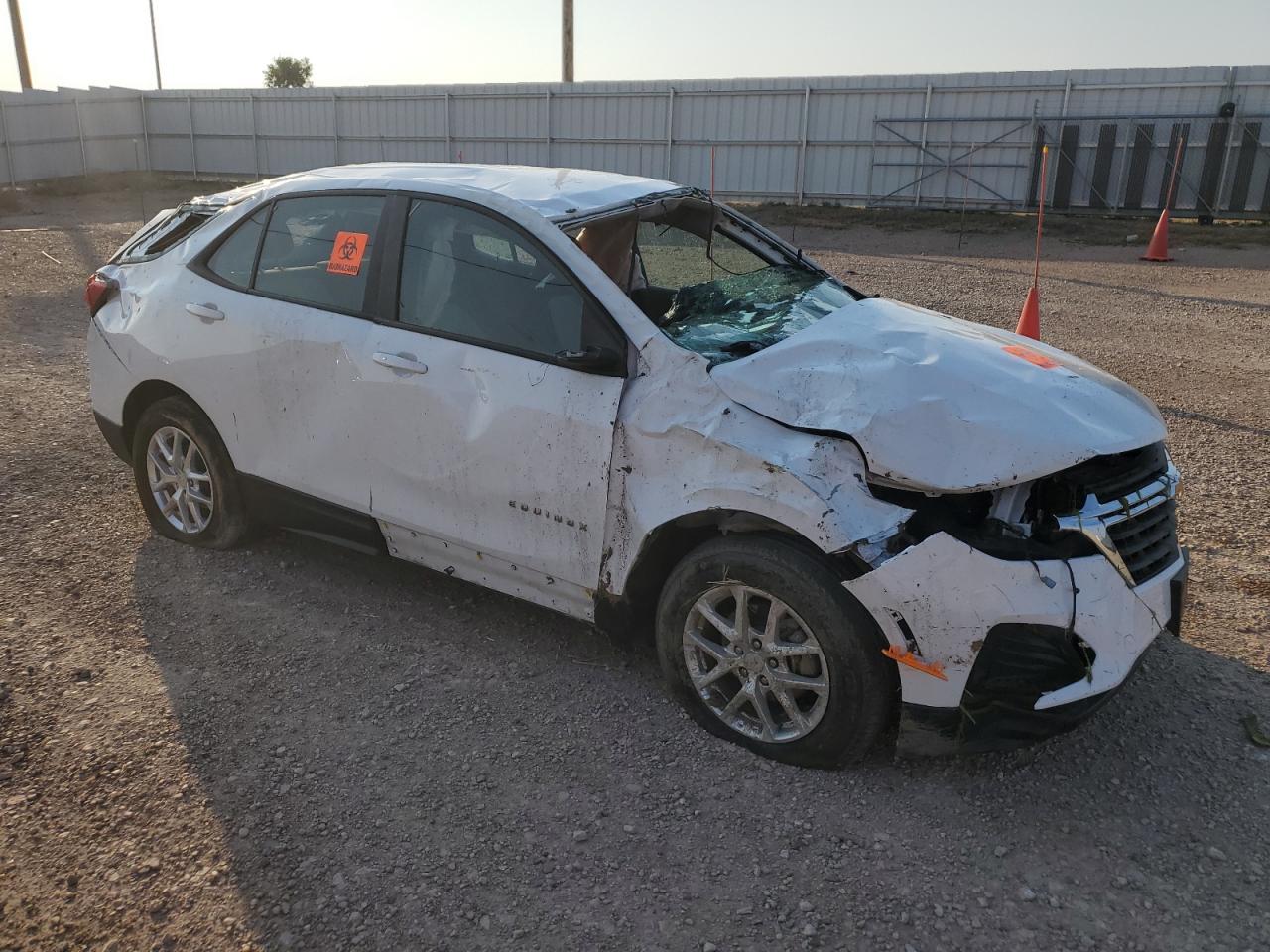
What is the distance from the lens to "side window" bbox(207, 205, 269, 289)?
439 cm

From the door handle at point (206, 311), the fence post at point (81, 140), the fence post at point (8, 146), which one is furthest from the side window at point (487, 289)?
the fence post at point (81, 140)

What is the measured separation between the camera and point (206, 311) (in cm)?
439

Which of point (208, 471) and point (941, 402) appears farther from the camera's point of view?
point (208, 471)

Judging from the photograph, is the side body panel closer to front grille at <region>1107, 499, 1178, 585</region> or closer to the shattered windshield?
the shattered windshield

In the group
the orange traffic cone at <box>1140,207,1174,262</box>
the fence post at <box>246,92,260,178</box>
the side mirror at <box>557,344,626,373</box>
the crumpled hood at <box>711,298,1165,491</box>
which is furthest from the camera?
the fence post at <box>246,92,260,178</box>

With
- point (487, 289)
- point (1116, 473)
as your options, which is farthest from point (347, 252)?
point (1116, 473)

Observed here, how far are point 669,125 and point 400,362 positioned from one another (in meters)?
22.1

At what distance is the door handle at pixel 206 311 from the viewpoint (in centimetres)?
436

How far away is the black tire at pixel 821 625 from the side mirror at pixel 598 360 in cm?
67

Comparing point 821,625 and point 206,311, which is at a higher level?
point 206,311

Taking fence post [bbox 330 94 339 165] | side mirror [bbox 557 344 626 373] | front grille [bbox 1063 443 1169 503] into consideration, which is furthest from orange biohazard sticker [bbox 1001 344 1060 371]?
fence post [bbox 330 94 339 165]

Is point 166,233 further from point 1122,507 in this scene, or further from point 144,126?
point 144,126

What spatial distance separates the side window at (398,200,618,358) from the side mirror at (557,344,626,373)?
3 centimetres

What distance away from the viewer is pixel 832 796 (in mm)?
3156
